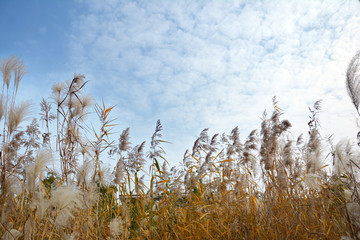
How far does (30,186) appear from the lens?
2039 mm

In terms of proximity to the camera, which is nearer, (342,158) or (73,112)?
(342,158)

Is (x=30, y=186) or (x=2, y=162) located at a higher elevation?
(x=2, y=162)

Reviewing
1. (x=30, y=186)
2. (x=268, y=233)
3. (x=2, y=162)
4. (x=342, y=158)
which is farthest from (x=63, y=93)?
(x=342, y=158)

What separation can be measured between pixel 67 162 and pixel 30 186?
129 cm

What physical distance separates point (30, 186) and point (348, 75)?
9.19ft

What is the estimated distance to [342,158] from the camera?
120 inches

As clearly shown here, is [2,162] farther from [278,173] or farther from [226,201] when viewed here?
[278,173]

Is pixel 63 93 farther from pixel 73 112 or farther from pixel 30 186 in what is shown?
pixel 30 186

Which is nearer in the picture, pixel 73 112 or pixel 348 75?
pixel 348 75

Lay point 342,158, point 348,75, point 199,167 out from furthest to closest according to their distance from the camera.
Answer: point 199,167, point 342,158, point 348,75

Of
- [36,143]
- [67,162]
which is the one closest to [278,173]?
[67,162]

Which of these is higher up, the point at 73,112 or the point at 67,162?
the point at 73,112

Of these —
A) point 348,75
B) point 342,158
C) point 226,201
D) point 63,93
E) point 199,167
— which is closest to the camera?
point 348,75

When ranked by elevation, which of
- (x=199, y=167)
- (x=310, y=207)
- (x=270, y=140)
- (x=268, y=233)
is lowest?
(x=268, y=233)
